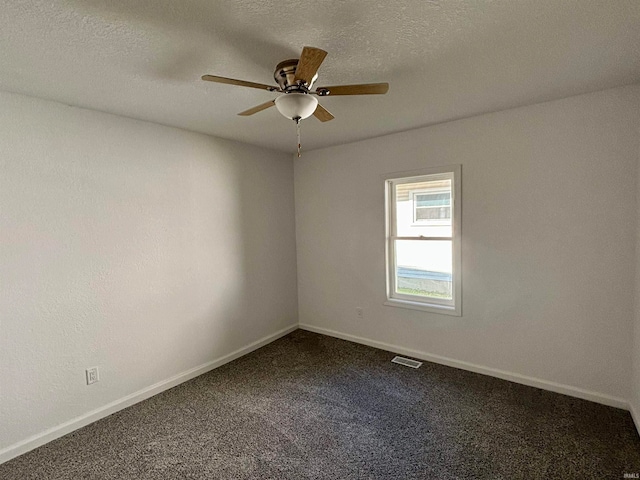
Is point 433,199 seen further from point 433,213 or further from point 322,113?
point 322,113

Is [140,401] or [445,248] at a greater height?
[445,248]

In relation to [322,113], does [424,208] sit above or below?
below

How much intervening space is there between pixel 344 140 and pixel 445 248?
63.7 inches

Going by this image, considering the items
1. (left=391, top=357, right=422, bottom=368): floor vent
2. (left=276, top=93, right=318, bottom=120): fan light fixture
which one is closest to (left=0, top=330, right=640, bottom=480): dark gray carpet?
(left=391, top=357, right=422, bottom=368): floor vent

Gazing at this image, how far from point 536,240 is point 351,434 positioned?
214 cm

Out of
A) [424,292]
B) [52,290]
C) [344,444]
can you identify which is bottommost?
[344,444]

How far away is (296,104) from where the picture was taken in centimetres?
163

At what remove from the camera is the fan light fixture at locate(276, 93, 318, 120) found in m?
1.61

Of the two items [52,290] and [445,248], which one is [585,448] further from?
[52,290]

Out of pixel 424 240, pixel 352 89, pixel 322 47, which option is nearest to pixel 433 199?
pixel 424 240

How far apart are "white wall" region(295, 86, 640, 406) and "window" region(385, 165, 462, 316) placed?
0.29 ft

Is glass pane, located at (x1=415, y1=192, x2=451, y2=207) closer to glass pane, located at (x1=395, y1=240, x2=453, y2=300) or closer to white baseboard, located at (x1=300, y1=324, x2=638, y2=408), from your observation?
glass pane, located at (x1=395, y1=240, x2=453, y2=300)

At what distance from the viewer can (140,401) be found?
2717 millimetres

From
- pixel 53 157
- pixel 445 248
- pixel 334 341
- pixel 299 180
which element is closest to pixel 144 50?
pixel 53 157
